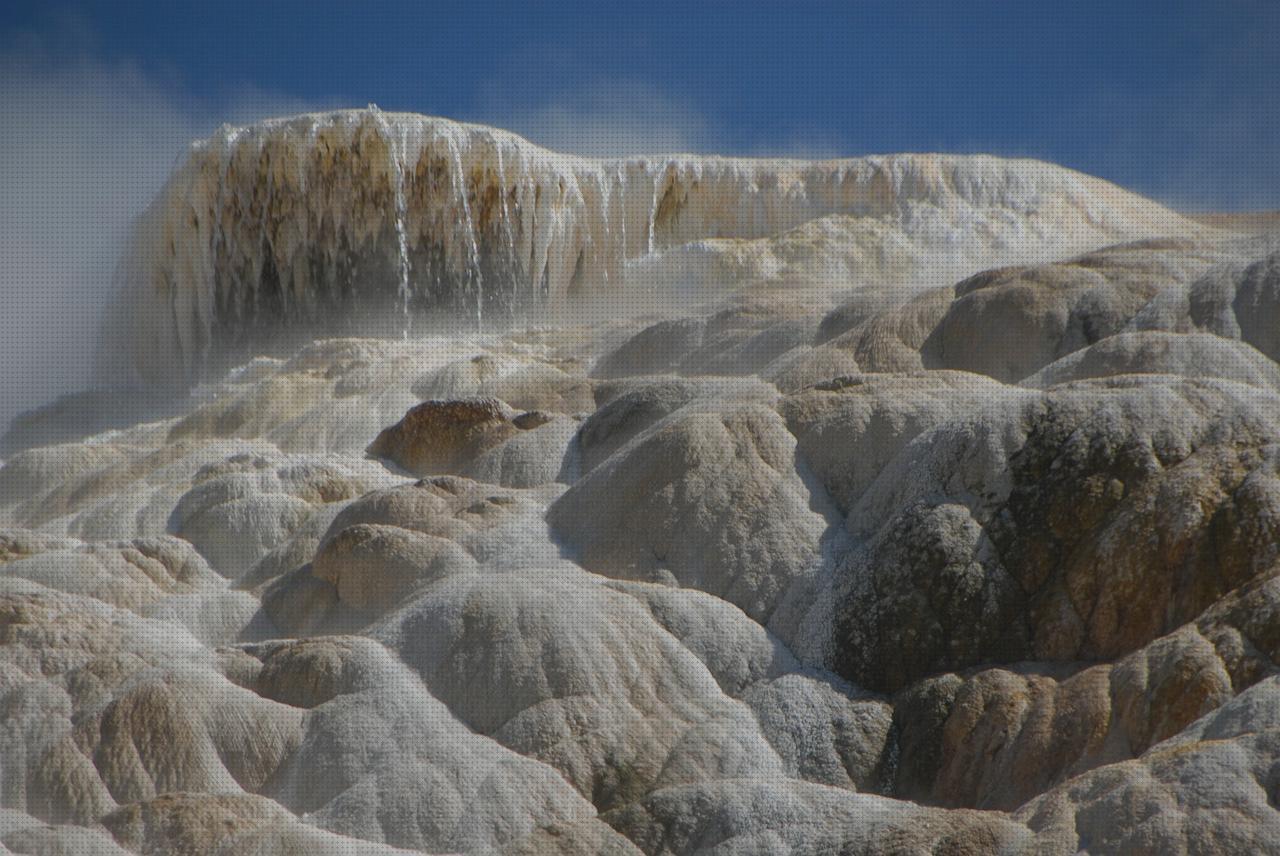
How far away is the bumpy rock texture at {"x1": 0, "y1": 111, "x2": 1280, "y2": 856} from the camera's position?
718cm

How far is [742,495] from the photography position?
10.6 meters

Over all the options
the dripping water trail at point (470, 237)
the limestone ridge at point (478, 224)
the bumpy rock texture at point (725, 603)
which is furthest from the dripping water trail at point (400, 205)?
the bumpy rock texture at point (725, 603)

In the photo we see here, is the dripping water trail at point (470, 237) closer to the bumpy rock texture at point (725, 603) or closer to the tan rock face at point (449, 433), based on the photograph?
the bumpy rock texture at point (725, 603)

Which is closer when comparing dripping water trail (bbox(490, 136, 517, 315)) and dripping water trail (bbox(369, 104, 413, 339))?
dripping water trail (bbox(369, 104, 413, 339))

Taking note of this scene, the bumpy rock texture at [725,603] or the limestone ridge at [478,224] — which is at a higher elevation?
the limestone ridge at [478,224]

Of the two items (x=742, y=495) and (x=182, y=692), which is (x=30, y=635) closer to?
(x=182, y=692)

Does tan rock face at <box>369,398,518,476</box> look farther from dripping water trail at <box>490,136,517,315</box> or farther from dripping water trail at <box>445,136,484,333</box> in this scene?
dripping water trail at <box>490,136,517,315</box>

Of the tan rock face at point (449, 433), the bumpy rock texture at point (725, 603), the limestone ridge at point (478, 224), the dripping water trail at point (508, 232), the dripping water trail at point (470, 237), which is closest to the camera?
the bumpy rock texture at point (725, 603)

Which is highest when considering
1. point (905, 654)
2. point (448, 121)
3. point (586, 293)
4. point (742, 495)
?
point (448, 121)

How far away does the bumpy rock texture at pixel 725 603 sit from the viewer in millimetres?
7180

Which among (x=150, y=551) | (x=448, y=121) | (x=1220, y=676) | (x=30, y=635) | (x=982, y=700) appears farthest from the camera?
(x=448, y=121)

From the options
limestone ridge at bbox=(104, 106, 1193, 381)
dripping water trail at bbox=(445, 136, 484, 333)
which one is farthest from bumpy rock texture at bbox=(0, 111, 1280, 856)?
dripping water trail at bbox=(445, 136, 484, 333)

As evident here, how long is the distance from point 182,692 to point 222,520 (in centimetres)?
492

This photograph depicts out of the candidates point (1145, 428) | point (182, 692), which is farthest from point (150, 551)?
point (1145, 428)
